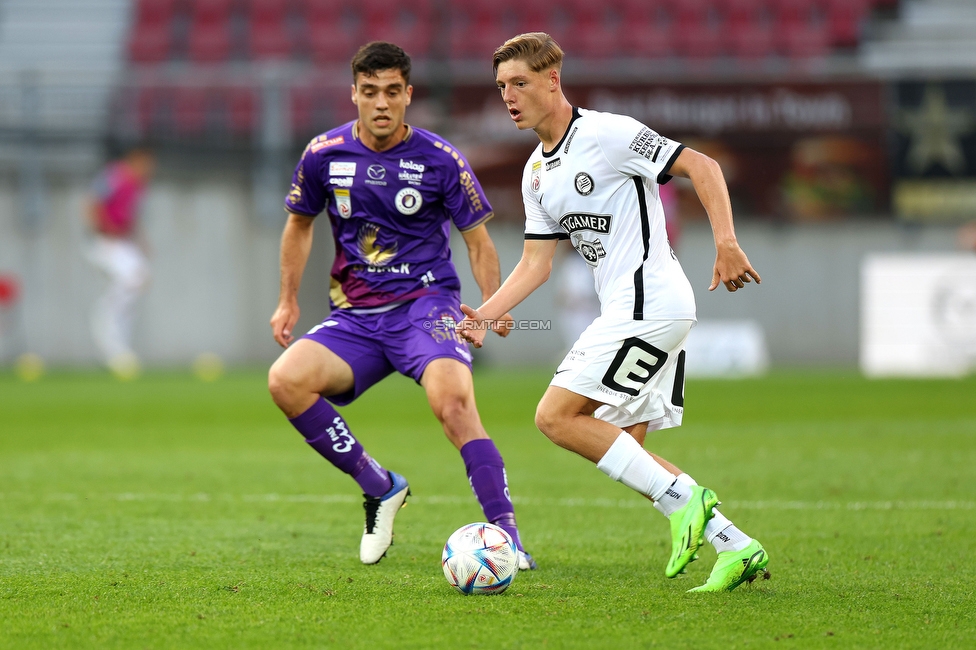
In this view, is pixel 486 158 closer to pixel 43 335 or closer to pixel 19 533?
pixel 43 335

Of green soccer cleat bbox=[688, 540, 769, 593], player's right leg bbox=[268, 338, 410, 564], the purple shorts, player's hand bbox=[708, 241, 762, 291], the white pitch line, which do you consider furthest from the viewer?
the white pitch line

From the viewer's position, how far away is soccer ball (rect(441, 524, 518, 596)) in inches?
173

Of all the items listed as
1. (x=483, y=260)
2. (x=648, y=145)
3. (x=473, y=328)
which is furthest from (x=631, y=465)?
(x=483, y=260)

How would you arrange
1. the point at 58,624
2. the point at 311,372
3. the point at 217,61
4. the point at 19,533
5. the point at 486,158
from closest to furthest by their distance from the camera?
the point at 58,624 < the point at 311,372 < the point at 19,533 < the point at 486,158 < the point at 217,61

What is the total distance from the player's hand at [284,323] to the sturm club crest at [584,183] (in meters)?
1.54

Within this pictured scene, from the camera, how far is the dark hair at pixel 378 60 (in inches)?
205

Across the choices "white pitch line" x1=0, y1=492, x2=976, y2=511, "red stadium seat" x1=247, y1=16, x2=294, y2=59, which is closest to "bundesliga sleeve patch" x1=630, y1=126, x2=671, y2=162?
"white pitch line" x1=0, y1=492, x2=976, y2=511

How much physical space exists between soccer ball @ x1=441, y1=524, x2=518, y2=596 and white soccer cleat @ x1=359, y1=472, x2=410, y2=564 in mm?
687

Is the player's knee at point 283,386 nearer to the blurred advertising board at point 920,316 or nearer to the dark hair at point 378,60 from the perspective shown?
the dark hair at point 378,60

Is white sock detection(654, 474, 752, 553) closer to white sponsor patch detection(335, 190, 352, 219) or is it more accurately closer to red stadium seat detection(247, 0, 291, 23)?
white sponsor patch detection(335, 190, 352, 219)

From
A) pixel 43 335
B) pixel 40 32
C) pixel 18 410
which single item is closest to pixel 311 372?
pixel 18 410

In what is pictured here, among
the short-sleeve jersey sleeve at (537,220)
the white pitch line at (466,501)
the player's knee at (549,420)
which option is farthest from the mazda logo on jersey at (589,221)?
the white pitch line at (466,501)

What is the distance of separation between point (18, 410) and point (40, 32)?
11958 millimetres

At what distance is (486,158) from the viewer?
18.0 m
